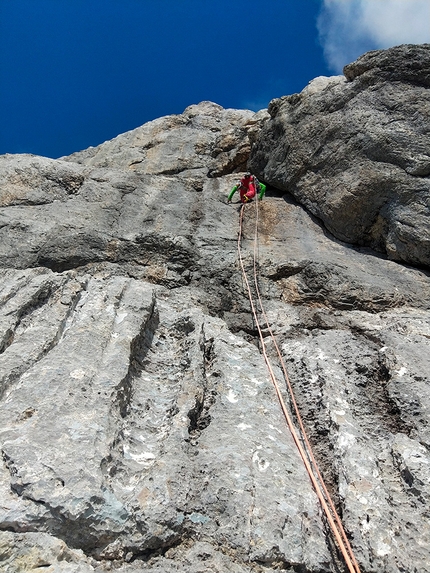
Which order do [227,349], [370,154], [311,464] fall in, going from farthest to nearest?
[370,154] → [227,349] → [311,464]

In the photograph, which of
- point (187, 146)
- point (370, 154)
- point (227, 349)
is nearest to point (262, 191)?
point (370, 154)

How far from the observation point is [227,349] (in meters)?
5.95

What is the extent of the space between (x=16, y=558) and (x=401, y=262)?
7.78 metres

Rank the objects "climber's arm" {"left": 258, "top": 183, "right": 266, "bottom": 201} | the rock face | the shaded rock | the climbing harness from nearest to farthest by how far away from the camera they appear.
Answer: the climbing harness → the rock face → "climber's arm" {"left": 258, "top": 183, "right": 266, "bottom": 201} → the shaded rock

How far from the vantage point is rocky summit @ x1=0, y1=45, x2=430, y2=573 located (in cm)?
337

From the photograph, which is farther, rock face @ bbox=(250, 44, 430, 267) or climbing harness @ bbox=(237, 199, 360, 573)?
rock face @ bbox=(250, 44, 430, 267)

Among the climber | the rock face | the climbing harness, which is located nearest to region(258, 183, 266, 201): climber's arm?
the climber

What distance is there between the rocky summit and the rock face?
38 mm

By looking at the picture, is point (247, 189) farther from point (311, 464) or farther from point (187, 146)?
point (311, 464)

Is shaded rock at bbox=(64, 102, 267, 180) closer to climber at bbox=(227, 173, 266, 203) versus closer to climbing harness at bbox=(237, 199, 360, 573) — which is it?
climber at bbox=(227, 173, 266, 203)

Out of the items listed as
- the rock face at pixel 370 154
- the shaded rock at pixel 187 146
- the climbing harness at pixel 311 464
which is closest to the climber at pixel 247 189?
the rock face at pixel 370 154

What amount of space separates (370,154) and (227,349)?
569cm

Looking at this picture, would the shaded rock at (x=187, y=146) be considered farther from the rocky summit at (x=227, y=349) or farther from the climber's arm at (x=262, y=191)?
the climber's arm at (x=262, y=191)

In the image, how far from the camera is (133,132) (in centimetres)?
1558
